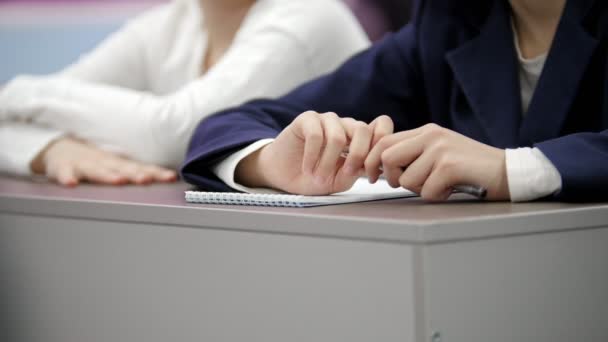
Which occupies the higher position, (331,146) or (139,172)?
(331,146)

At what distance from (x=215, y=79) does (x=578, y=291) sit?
0.68 meters

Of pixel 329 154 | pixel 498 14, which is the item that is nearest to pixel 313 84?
pixel 498 14

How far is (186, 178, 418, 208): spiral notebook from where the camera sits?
2.06 ft

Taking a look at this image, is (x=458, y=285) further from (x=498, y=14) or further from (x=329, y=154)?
(x=498, y=14)

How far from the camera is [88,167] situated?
102 cm

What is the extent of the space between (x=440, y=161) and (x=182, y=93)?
605 mm

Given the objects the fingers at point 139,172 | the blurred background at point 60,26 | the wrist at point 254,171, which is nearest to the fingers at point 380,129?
the wrist at point 254,171

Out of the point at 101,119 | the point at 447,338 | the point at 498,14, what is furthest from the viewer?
the point at 101,119

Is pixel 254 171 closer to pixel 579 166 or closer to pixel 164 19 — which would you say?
pixel 579 166

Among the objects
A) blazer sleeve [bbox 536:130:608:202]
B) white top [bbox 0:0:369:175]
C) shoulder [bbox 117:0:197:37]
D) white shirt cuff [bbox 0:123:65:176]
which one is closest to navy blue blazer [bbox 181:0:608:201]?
blazer sleeve [bbox 536:130:608:202]

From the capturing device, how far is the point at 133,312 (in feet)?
2.27

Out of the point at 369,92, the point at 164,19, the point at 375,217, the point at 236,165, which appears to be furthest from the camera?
the point at 164,19

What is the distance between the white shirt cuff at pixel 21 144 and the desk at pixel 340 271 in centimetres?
39

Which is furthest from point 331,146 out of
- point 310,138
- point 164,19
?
point 164,19
